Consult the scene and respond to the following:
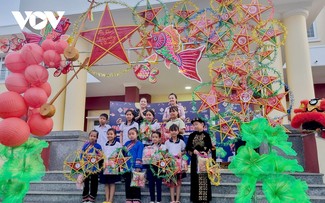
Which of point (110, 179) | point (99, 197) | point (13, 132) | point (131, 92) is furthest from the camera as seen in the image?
point (131, 92)

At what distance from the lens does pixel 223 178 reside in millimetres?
5094

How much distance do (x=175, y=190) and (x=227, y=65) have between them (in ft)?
7.75

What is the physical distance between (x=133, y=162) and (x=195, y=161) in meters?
0.87

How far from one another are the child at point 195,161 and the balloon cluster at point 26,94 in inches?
75.8

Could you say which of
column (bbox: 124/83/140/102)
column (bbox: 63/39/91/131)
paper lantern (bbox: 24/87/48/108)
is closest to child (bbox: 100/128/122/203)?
paper lantern (bbox: 24/87/48/108)

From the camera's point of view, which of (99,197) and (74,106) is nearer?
(99,197)

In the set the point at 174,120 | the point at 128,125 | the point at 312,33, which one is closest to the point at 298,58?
the point at 174,120

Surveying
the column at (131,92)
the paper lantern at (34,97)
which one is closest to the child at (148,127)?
the paper lantern at (34,97)

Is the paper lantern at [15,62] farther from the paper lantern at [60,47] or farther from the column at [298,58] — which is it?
the column at [298,58]

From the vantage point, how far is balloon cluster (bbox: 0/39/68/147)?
3.49 metres

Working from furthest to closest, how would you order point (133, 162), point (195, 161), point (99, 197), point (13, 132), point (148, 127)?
point (148, 127) → point (99, 197) → point (133, 162) → point (195, 161) → point (13, 132)

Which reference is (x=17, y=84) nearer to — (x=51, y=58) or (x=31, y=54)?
(x=31, y=54)

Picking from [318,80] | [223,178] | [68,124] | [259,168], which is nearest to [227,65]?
[223,178]

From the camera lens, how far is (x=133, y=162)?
14.8ft
